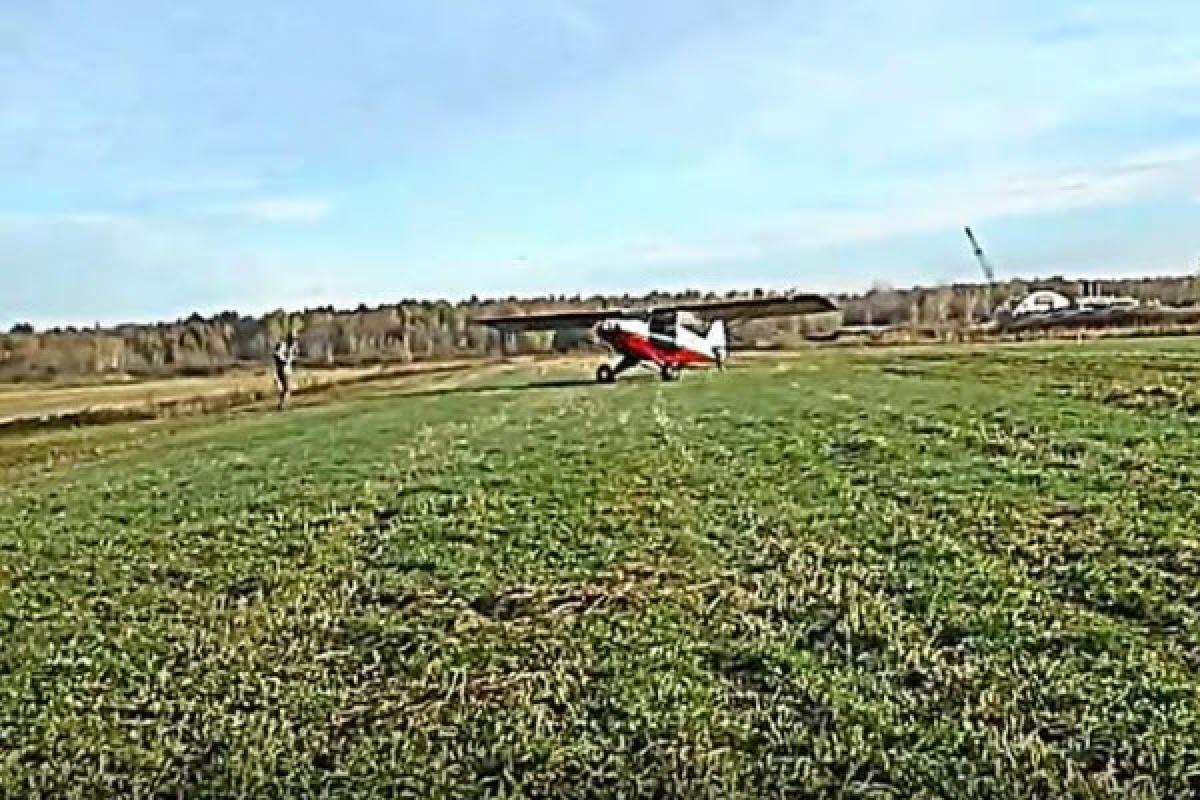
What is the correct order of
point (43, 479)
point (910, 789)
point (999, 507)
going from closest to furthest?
point (910, 789), point (999, 507), point (43, 479)

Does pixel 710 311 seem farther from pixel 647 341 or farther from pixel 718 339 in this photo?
pixel 647 341

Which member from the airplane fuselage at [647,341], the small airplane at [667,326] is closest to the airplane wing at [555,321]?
the small airplane at [667,326]

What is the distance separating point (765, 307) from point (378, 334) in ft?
268

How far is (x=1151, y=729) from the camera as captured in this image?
5.88m

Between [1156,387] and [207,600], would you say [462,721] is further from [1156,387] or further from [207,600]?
[1156,387]

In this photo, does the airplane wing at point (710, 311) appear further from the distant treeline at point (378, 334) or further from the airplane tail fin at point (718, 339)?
the distant treeline at point (378, 334)

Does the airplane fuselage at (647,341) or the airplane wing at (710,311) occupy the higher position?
the airplane wing at (710,311)

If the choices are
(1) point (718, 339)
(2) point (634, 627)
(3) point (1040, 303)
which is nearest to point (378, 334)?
(3) point (1040, 303)

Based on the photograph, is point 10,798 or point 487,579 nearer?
point 10,798

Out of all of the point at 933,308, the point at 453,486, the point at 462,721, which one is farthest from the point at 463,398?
the point at 933,308

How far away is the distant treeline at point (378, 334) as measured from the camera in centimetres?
11338

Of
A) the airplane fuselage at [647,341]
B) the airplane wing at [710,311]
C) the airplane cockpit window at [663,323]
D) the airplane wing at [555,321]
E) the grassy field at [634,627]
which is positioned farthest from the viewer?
the airplane wing at [555,321]

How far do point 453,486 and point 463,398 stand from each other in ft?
79.3

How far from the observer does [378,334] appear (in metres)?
130
